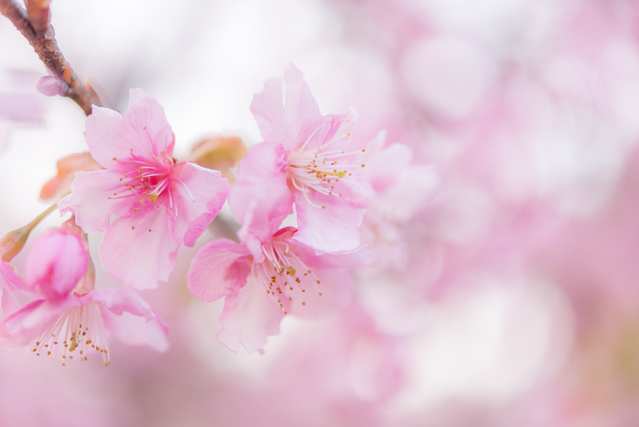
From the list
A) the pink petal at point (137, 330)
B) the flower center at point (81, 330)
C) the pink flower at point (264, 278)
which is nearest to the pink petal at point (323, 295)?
the pink flower at point (264, 278)

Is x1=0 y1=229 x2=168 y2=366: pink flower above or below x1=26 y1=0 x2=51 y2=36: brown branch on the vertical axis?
below

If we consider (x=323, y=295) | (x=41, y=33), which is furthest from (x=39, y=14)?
(x=323, y=295)

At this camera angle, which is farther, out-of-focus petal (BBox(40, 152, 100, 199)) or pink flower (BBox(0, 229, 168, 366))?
out-of-focus petal (BBox(40, 152, 100, 199))

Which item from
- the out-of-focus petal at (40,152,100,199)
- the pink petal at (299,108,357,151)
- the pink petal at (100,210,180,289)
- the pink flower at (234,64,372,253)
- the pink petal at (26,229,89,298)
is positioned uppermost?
the pink petal at (299,108,357,151)

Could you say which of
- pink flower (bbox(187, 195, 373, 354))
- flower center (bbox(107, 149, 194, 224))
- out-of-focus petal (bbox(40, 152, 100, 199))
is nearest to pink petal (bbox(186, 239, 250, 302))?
pink flower (bbox(187, 195, 373, 354))

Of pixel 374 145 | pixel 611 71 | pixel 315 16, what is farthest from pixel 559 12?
pixel 374 145

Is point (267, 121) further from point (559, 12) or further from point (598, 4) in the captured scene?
point (598, 4)

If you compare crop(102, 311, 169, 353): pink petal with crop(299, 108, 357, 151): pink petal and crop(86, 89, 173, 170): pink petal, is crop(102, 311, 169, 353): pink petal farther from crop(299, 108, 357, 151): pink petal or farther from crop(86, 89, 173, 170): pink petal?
crop(299, 108, 357, 151): pink petal
